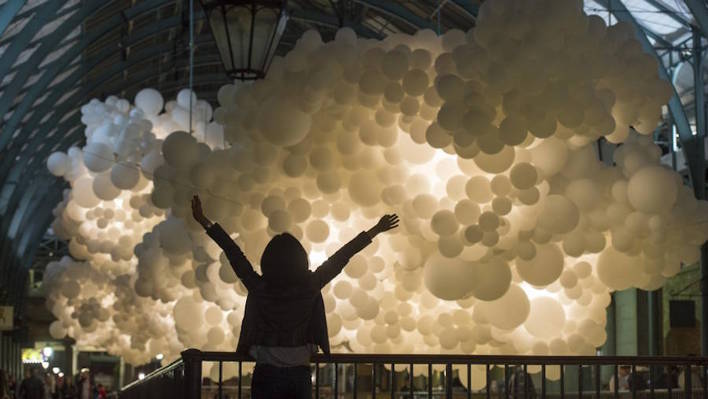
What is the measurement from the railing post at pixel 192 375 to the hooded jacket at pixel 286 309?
584 mm

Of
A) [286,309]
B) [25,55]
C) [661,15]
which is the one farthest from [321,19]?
[286,309]

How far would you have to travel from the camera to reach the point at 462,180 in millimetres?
10555

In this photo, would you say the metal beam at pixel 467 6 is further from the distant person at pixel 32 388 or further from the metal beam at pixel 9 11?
the distant person at pixel 32 388

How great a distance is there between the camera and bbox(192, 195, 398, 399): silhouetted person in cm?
680

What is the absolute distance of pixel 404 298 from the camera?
11.8m

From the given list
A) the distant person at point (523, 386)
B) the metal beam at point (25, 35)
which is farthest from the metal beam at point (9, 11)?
the distant person at point (523, 386)

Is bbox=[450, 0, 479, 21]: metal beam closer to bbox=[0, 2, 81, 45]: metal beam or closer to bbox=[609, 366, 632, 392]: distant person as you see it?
bbox=[0, 2, 81, 45]: metal beam

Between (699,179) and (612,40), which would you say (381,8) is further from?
(612,40)

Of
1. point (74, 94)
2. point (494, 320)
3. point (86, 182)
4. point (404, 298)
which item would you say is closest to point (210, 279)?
point (404, 298)

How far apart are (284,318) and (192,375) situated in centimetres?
90

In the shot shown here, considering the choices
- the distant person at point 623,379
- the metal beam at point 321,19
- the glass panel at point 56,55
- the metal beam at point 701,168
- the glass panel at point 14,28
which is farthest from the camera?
the metal beam at point 321,19

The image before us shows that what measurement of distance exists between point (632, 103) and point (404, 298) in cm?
259

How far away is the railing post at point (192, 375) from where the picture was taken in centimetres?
749

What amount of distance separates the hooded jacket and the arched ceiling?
14.5m
